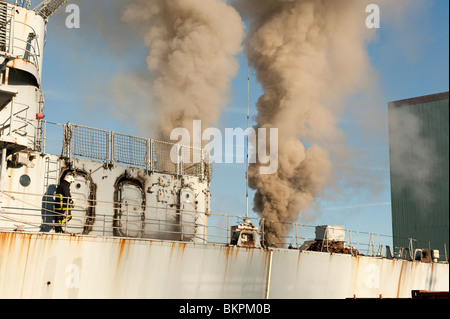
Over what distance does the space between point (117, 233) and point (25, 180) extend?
340 cm

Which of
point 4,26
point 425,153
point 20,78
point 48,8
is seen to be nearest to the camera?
point 425,153

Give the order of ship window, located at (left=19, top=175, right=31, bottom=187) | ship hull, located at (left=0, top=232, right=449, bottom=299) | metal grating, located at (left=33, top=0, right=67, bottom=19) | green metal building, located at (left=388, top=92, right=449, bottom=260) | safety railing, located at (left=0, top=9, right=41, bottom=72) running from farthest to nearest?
metal grating, located at (left=33, top=0, right=67, bottom=19) < safety railing, located at (left=0, top=9, right=41, bottom=72) < ship window, located at (left=19, top=175, right=31, bottom=187) < ship hull, located at (left=0, top=232, right=449, bottom=299) < green metal building, located at (left=388, top=92, right=449, bottom=260)

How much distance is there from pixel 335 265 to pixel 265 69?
54.9 ft

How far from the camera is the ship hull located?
12781mm

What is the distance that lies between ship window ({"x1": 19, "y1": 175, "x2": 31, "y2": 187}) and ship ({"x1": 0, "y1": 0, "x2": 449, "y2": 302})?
0.10 feet

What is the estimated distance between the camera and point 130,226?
17078mm

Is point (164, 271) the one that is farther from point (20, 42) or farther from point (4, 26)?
point (4, 26)

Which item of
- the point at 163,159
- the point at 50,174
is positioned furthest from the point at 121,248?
the point at 163,159

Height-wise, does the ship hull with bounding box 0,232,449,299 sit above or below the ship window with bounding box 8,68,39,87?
below

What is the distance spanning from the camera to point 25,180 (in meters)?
15.2

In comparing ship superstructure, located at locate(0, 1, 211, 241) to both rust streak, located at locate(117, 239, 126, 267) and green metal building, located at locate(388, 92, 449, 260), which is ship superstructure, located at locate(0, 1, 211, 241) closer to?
rust streak, located at locate(117, 239, 126, 267)

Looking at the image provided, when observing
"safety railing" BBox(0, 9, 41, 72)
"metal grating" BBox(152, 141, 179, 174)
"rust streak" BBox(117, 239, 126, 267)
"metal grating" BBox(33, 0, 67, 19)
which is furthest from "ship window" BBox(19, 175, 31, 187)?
"metal grating" BBox(33, 0, 67, 19)

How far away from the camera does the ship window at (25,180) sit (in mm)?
15102
